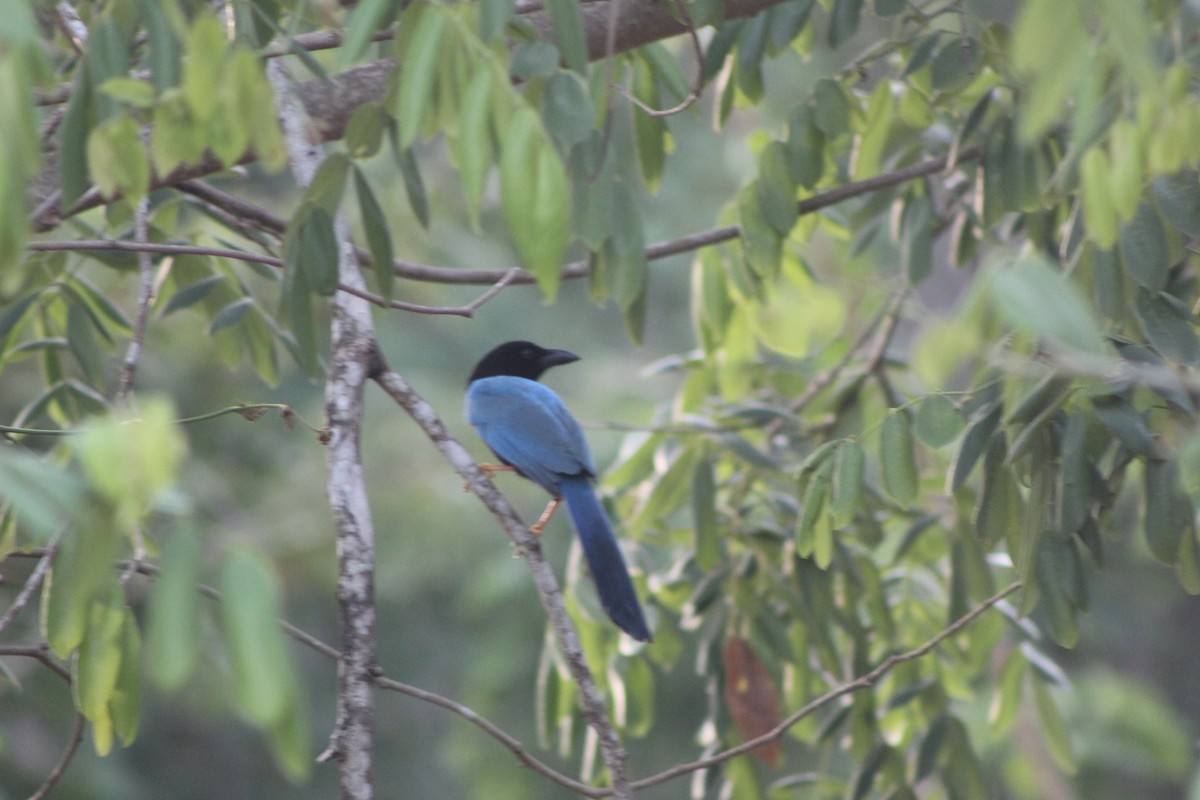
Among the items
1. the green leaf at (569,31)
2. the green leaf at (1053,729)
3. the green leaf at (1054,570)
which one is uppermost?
the green leaf at (569,31)

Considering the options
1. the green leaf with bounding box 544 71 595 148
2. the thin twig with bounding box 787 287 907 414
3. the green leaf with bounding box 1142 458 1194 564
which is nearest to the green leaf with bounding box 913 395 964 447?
the green leaf with bounding box 1142 458 1194 564

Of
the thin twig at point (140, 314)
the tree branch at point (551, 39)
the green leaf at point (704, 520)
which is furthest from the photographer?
the green leaf at point (704, 520)

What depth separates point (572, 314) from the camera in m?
13.4

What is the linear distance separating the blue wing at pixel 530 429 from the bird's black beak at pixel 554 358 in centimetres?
14

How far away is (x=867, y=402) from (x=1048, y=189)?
57.4 inches

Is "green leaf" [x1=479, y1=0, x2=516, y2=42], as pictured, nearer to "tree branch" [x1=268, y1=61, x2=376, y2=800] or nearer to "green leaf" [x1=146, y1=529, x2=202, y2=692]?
"tree branch" [x1=268, y1=61, x2=376, y2=800]

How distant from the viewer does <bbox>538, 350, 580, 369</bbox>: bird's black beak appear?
5699 mm

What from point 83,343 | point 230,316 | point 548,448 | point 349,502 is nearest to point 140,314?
point 230,316

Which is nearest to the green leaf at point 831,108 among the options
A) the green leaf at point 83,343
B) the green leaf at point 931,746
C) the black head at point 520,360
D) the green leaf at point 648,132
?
the green leaf at point 648,132

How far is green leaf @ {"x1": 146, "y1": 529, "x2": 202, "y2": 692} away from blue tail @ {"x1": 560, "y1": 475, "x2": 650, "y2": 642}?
247 centimetres

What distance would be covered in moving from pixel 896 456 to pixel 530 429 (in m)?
2.37

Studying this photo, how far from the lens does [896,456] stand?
2869 millimetres

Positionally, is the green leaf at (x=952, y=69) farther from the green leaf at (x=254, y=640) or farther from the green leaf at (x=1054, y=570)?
the green leaf at (x=254, y=640)

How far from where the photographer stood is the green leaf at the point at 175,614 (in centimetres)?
136
